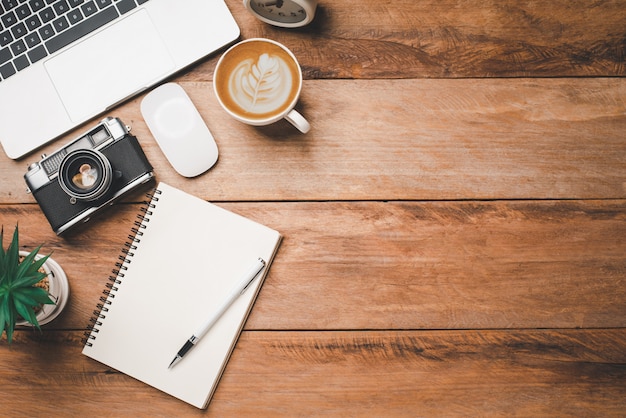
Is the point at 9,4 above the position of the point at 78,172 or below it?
above

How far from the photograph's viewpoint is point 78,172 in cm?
76

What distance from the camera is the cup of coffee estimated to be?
76 centimetres

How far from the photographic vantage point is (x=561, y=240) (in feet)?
2.65

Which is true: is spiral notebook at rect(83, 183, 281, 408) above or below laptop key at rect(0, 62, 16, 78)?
Result: below

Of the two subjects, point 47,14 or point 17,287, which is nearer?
point 17,287

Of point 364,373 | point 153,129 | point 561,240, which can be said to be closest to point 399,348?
point 364,373

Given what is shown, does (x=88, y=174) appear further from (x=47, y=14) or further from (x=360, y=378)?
(x=360, y=378)

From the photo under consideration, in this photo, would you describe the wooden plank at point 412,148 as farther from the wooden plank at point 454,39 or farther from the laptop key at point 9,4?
the laptop key at point 9,4

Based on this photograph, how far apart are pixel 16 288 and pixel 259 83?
0.44 meters

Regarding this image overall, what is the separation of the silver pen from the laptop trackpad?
1.11 ft

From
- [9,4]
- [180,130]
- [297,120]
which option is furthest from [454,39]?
[9,4]

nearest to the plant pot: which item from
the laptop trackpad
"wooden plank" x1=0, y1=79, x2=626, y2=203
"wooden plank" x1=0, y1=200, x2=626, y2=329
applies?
"wooden plank" x1=0, y1=200, x2=626, y2=329

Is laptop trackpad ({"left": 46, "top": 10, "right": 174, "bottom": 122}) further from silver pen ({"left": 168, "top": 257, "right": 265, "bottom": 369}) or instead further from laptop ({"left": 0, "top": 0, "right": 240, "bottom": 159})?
silver pen ({"left": 168, "top": 257, "right": 265, "bottom": 369})

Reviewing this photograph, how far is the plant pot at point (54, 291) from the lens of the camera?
75 cm
